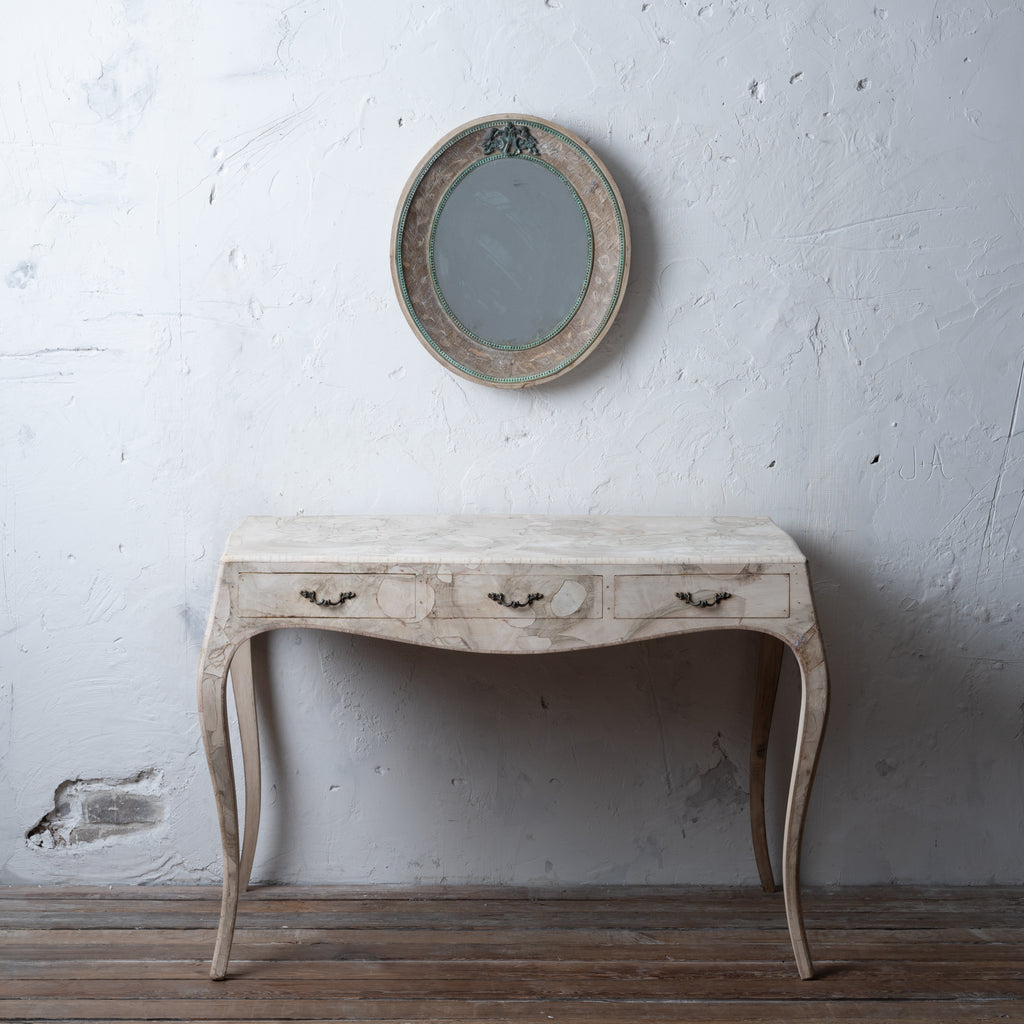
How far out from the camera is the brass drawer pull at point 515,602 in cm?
180

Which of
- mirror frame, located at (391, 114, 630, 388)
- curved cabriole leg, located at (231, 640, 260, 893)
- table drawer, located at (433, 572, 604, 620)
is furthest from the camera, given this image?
curved cabriole leg, located at (231, 640, 260, 893)

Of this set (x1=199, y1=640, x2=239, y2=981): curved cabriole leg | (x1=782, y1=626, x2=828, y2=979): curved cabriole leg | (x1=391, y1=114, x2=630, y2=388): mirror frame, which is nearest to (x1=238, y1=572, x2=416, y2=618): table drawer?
(x1=199, y1=640, x2=239, y2=981): curved cabriole leg

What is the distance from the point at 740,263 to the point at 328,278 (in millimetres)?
984

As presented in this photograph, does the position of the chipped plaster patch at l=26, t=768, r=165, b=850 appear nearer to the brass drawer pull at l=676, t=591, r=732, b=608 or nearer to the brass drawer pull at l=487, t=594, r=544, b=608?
the brass drawer pull at l=487, t=594, r=544, b=608

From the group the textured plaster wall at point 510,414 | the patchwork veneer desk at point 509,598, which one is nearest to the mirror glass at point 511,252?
the textured plaster wall at point 510,414

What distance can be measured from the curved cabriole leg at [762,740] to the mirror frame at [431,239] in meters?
0.85

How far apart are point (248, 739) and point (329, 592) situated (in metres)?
0.69

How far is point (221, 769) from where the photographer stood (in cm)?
190

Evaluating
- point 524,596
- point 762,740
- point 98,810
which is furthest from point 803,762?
point 98,810

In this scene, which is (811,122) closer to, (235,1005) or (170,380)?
(170,380)

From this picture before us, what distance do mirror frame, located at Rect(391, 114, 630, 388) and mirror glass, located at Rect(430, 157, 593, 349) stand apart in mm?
15

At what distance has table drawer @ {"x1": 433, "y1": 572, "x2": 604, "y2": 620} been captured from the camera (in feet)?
5.90

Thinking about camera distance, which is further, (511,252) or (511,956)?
(511,252)

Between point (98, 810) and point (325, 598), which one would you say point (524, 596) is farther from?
point (98, 810)
